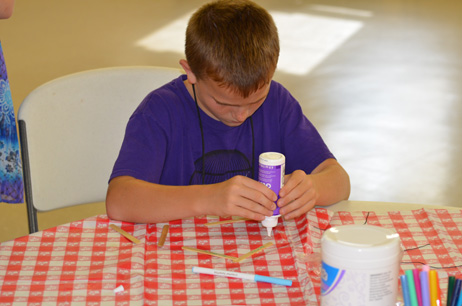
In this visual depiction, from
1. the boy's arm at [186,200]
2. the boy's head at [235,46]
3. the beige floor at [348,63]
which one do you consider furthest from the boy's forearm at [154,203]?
the beige floor at [348,63]

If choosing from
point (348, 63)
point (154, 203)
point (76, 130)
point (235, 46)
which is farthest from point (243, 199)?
point (348, 63)

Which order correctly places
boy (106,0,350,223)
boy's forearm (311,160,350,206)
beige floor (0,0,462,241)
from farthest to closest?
beige floor (0,0,462,241), boy's forearm (311,160,350,206), boy (106,0,350,223)

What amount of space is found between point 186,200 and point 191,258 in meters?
0.14

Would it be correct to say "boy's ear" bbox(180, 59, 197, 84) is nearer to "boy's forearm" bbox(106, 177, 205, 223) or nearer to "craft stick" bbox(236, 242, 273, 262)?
"boy's forearm" bbox(106, 177, 205, 223)

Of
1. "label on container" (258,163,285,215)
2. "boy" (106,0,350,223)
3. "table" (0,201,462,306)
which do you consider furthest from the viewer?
"boy" (106,0,350,223)

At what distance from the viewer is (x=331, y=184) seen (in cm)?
136

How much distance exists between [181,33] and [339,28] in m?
1.17

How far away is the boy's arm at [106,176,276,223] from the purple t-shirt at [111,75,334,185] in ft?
0.37

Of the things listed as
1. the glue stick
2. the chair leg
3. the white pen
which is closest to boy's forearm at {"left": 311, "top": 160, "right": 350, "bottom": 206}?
the glue stick

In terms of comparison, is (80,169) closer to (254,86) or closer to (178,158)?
(178,158)

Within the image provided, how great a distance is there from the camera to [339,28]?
4785mm

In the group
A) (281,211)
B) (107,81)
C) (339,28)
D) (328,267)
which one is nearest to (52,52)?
(339,28)

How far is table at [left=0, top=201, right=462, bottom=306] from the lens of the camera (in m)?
1.02

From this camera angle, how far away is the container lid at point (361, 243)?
0.82 meters
